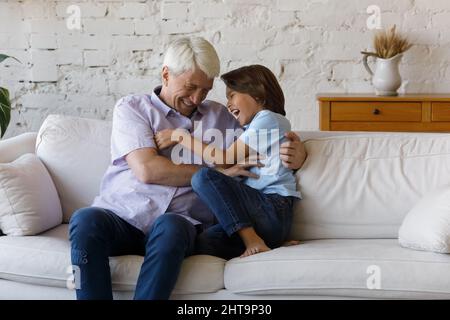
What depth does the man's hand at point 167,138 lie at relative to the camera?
2.44m

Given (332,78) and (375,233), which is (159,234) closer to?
(375,233)

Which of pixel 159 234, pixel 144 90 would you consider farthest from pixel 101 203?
pixel 144 90

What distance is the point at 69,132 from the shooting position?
2.78 m

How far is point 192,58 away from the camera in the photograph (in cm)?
246

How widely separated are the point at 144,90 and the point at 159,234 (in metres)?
1.93

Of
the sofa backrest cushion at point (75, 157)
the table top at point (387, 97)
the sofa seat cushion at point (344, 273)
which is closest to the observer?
the sofa seat cushion at point (344, 273)

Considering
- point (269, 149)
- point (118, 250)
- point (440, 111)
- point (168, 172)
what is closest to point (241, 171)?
point (269, 149)

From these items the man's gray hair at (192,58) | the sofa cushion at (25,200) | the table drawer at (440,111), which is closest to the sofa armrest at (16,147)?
the sofa cushion at (25,200)

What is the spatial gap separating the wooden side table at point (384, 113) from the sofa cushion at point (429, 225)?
4.25 feet

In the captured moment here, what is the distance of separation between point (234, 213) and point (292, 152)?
13.2 inches

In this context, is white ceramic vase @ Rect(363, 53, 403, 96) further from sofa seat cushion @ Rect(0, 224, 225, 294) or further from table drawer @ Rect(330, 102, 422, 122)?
sofa seat cushion @ Rect(0, 224, 225, 294)

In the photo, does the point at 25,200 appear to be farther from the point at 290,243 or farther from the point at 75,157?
the point at 290,243

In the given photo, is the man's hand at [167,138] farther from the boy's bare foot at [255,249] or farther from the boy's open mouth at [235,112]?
the boy's bare foot at [255,249]

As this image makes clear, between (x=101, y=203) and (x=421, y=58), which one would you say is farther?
(x=421, y=58)
